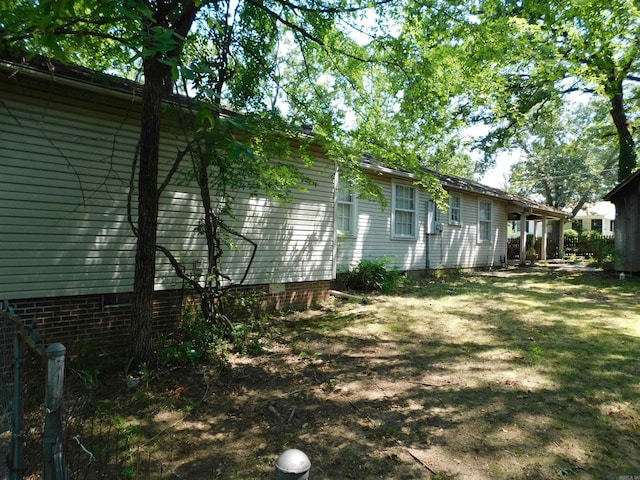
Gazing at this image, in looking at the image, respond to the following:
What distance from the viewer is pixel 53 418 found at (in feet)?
6.03

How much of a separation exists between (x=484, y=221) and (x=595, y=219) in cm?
3264

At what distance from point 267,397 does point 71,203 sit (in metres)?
3.92

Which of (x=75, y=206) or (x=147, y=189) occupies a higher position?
(x=147, y=189)

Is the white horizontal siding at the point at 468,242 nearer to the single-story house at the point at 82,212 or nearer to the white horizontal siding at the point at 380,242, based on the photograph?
the white horizontal siding at the point at 380,242

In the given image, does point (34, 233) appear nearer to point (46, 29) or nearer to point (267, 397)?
point (46, 29)

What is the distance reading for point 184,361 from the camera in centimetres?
531

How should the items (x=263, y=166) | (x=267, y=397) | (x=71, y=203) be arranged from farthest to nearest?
(x=263, y=166) < (x=71, y=203) < (x=267, y=397)

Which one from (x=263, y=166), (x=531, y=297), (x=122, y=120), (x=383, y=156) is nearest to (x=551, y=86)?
(x=531, y=297)

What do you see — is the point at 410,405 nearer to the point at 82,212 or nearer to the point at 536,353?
the point at 536,353

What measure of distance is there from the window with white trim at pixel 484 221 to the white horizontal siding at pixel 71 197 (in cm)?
1426

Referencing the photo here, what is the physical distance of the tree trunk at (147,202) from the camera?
4723mm

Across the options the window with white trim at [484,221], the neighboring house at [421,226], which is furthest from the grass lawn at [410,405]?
the window with white trim at [484,221]

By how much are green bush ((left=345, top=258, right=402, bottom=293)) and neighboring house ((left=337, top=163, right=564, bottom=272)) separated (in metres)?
A: 0.33

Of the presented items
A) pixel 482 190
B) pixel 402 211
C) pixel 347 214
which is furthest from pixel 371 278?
pixel 482 190
